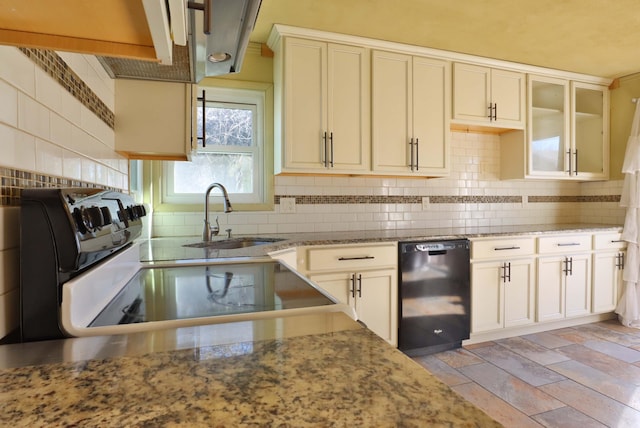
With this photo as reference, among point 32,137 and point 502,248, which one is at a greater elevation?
point 32,137

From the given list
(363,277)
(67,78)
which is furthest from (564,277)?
(67,78)

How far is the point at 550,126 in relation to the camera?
132 inches

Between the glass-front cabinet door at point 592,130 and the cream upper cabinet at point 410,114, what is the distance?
5.30 ft

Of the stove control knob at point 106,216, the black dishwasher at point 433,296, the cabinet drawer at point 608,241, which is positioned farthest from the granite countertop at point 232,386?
the cabinet drawer at point 608,241

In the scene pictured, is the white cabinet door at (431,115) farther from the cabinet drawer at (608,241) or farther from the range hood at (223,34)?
the range hood at (223,34)

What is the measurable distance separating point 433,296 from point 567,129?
86.4 inches

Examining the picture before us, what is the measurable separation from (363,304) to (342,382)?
2023 millimetres

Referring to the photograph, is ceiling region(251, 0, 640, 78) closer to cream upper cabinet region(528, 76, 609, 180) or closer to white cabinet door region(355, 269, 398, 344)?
cream upper cabinet region(528, 76, 609, 180)

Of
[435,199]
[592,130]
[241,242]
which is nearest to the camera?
[241,242]

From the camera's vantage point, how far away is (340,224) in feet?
9.79

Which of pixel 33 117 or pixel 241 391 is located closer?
pixel 241 391

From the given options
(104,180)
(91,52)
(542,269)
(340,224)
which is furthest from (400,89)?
(91,52)

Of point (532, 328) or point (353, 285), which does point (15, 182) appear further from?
point (532, 328)

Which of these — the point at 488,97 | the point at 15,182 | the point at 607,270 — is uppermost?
the point at 488,97
